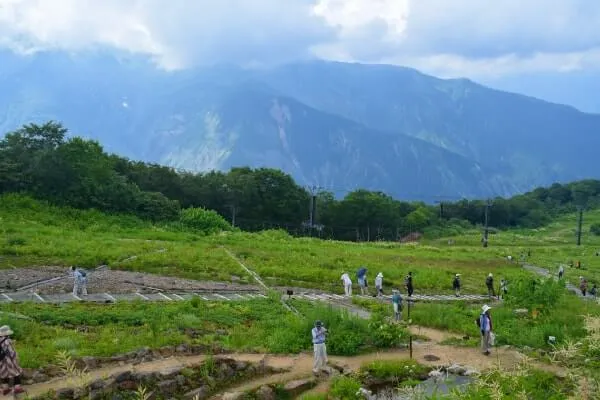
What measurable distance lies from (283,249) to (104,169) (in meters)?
25.6

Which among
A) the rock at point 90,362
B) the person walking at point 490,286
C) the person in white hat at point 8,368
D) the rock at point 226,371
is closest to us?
the person in white hat at point 8,368

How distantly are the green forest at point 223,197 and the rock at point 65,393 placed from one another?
4610 centimetres

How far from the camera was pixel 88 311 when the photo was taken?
80.7ft

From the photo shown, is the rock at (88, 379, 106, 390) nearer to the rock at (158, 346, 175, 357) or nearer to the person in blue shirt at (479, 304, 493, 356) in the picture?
the rock at (158, 346, 175, 357)

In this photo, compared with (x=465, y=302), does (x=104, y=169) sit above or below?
above

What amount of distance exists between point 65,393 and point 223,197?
75.5m

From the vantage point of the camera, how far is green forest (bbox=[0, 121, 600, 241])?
198ft

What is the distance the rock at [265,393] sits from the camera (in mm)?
17631

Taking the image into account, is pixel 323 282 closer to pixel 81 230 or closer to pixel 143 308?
pixel 143 308

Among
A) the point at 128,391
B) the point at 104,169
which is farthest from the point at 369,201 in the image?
the point at 128,391

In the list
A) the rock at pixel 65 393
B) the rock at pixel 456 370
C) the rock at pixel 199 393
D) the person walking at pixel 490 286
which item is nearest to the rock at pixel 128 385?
the rock at pixel 65 393

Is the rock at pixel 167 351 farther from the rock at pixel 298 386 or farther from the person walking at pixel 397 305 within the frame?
the person walking at pixel 397 305

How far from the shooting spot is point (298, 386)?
1842 cm

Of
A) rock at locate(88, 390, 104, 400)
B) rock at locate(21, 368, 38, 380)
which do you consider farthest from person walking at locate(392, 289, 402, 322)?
rock at locate(21, 368, 38, 380)
